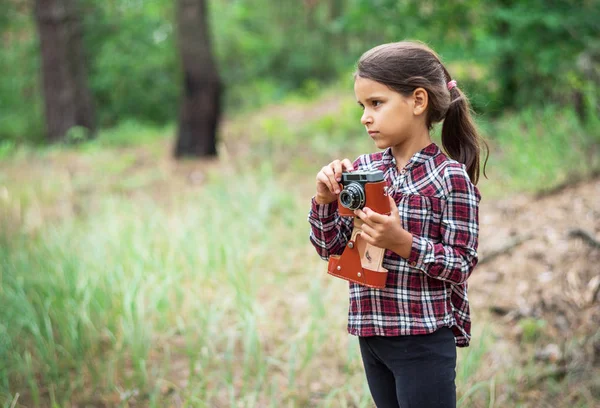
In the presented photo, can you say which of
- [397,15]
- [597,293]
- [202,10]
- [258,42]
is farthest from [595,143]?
[258,42]

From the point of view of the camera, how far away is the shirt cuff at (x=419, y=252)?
162 centimetres

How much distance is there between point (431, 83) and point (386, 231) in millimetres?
468

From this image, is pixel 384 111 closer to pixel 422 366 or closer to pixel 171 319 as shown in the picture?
pixel 422 366

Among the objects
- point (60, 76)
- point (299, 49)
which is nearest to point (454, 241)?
point (60, 76)

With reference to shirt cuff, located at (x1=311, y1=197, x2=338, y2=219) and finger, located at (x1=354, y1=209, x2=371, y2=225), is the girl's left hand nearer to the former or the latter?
finger, located at (x1=354, y1=209, x2=371, y2=225)

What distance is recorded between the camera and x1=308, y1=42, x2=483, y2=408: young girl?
1678mm

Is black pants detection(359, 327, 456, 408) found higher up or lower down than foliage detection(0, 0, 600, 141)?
lower down

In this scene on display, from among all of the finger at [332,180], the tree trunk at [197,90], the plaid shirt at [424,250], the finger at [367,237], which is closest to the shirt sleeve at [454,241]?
the plaid shirt at [424,250]

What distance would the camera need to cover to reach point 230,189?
5766mm

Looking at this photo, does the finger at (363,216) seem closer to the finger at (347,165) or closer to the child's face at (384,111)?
the finger at (347,165)

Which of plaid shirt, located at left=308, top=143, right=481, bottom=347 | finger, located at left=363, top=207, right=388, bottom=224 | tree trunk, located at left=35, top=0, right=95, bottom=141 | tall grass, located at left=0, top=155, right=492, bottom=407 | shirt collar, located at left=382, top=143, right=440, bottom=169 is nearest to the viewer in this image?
finger, located at left=363, top=207, right=388, bottom=224

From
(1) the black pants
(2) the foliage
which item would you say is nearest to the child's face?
(1) the black pants

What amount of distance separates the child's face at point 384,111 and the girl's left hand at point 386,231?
0.75 ft

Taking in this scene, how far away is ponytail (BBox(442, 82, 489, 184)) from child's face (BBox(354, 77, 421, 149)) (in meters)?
0.17
